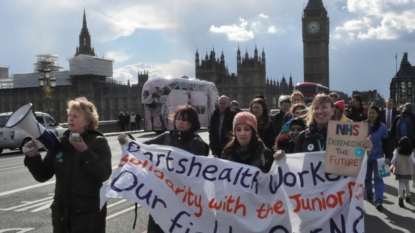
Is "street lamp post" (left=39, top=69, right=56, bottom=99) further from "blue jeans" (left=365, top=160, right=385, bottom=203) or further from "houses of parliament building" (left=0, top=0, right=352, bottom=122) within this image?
"houses of parliament building" (left=0, top=0, right=352, bottom=122)

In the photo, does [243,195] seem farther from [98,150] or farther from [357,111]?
[357,111]

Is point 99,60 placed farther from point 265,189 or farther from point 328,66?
point 265,189

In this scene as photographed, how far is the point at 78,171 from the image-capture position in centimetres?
380

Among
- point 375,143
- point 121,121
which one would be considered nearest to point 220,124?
point 375,143

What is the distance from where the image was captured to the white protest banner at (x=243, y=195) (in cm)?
420

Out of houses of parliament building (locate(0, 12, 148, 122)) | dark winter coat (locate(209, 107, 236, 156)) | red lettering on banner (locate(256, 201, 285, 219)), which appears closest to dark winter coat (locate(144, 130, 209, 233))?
red lettering on banner (locate(256, 201, 285, 219))

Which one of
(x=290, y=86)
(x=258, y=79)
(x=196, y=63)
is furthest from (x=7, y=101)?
(x=290, y=86)

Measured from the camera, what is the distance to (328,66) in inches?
4934

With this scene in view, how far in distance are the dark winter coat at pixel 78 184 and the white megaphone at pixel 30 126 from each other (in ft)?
0.31

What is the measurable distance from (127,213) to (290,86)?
121 m

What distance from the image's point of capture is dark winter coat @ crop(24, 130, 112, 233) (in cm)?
378

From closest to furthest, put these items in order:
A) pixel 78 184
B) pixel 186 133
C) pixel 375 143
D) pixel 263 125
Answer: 1. pixel 78 184
2. pixel 186 133
3. pixel 263 125
4. pixel 375 143

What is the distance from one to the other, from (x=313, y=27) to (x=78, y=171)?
12506 cm

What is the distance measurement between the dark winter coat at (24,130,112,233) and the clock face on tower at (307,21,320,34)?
12403cm
